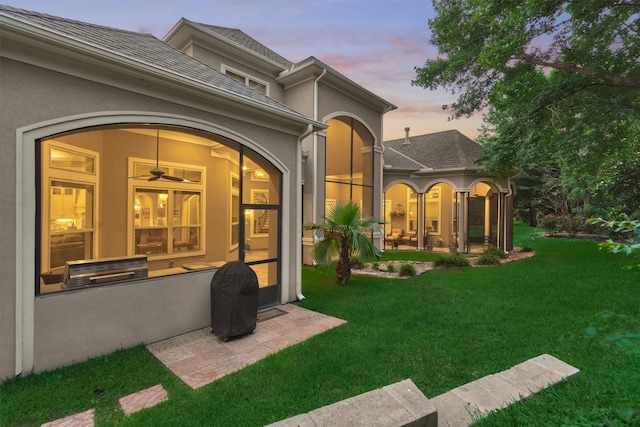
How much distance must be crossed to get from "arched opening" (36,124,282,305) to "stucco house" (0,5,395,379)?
Result: 32 millimetres


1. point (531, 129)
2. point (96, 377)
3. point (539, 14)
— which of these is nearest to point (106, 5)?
point (96, 377)

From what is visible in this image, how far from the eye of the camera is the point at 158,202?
786cm

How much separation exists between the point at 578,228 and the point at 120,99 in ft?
86.3

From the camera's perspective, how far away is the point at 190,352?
14.2 ft

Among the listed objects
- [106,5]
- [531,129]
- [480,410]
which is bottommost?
[480,410]

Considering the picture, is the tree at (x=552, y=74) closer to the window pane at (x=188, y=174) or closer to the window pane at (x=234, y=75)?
the window pane at (x=234, y=75)

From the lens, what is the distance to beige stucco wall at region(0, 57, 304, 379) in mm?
3393

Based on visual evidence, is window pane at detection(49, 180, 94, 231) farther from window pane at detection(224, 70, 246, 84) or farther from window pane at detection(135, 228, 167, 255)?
window pane at detection(224, 70, 246, 84)

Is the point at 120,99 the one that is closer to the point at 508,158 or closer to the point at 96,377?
the point at 96,377

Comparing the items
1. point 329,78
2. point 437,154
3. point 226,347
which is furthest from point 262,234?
point 437,154

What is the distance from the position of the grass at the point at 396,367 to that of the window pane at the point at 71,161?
3969 millimetres

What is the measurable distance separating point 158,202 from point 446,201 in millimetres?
14738

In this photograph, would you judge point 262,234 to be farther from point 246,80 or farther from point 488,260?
point 488,260

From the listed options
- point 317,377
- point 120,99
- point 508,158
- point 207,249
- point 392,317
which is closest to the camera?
point 317,377
